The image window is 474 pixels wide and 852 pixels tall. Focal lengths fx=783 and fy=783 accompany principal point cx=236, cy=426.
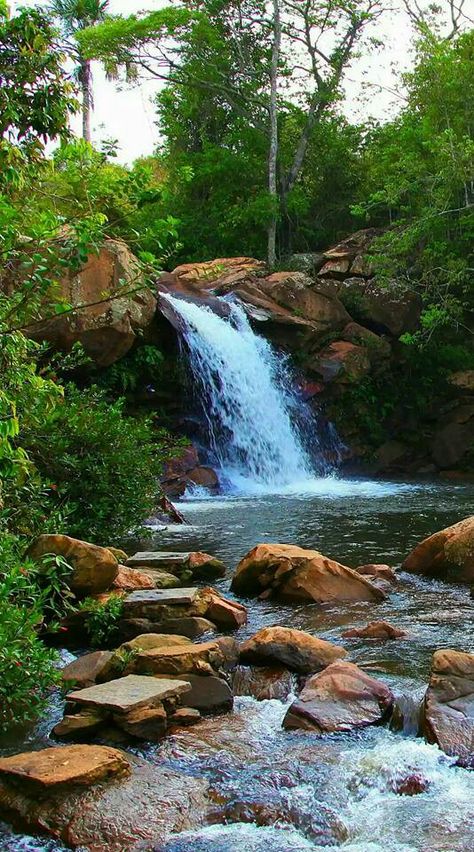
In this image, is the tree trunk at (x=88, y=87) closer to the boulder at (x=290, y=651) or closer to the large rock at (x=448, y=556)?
the large rock at (x=448, y=556)

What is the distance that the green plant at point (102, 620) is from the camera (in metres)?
6.10

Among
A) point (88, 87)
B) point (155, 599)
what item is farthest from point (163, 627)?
point (88, 87)

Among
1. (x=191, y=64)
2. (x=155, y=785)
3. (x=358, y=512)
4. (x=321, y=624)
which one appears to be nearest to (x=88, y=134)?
(x=191, y=64)

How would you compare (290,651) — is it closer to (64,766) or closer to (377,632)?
(377,632)

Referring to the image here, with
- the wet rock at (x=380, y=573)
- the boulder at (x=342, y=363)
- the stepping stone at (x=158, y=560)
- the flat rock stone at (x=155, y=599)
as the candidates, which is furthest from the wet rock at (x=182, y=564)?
the boulder at (x=342, y=363)

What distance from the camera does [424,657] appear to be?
18.2 feet

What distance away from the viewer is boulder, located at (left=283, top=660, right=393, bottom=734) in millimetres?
Result: 4602

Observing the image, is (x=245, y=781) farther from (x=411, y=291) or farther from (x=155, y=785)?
(x=411, y=291)

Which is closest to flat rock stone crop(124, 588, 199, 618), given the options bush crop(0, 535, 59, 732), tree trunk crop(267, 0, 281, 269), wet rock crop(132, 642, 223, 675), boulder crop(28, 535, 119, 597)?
boulder crop(28, 535, 119, 597)

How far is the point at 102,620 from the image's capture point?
6145 millimetres

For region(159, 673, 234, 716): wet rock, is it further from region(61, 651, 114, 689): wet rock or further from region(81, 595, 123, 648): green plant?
region(81, 595, 123, 648): green plant

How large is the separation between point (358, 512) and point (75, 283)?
6.33m

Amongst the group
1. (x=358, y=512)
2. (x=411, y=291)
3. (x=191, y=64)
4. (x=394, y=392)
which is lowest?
(x=358, y=512)

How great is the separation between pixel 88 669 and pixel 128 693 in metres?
0.70
